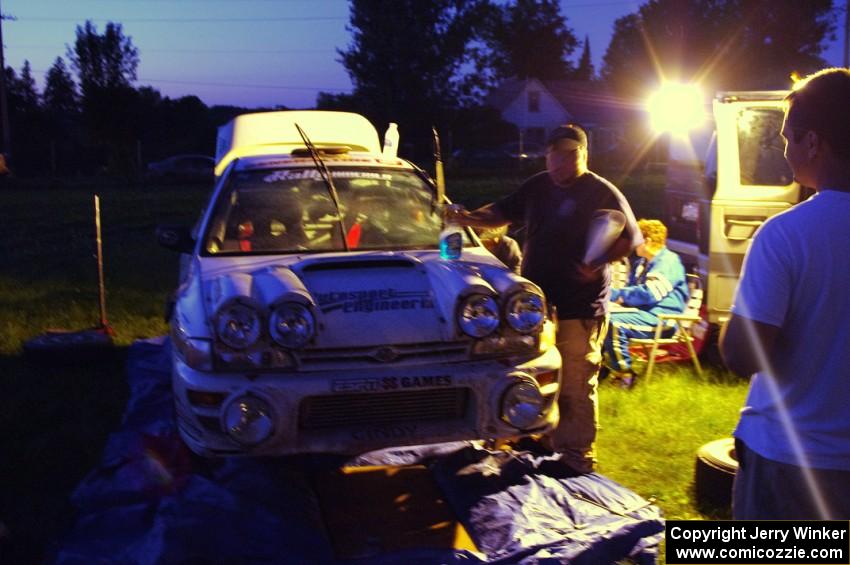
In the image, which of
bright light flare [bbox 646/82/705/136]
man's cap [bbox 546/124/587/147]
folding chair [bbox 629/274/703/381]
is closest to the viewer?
man's cap [bbox 546/124/587/147]

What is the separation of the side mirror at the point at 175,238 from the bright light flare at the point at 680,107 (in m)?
6.95

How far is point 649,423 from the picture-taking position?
19.3 feet

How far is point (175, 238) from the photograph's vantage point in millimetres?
5293

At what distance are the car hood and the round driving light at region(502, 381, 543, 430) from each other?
396mm

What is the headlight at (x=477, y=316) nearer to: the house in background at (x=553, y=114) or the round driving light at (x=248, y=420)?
the round driving light at (x=248, y=420)

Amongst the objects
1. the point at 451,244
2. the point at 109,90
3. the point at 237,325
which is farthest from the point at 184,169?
the point at 237,325

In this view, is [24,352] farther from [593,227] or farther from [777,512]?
[777,512]

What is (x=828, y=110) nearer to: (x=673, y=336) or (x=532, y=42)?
(x=673, y=336)

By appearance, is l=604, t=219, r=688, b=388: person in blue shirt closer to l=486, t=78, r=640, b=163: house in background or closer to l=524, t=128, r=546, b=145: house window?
l=486, t=78, r=640, b=163: house in background

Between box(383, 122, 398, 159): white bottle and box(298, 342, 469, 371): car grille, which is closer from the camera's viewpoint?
box(298, 342, 469, 371): car grille

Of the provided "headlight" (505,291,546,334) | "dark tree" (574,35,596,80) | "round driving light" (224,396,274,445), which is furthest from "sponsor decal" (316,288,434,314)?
"dark tree" (574,35,596,80)

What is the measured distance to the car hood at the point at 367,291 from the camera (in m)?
4.08

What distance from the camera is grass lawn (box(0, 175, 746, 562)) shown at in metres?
4.68

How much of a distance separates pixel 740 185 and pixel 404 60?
1214 inches
